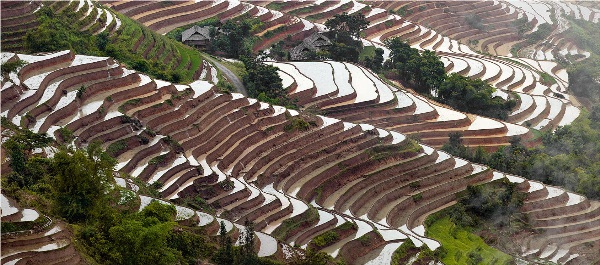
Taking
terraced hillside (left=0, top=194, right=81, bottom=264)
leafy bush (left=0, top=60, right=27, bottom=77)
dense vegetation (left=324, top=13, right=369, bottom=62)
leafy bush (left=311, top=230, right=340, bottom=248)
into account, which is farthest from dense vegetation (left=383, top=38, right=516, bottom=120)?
terraced hillside (left=0, top=194, right=81, bottom=264)

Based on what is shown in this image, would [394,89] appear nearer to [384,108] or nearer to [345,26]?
[384,108]

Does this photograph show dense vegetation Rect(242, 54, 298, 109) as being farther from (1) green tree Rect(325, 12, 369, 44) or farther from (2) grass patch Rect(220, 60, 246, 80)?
(1) green tree Rect(325, 12, 369, 44)

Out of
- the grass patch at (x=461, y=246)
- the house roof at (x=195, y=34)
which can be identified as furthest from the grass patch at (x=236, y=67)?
the grass patch at (x=461, y=246)

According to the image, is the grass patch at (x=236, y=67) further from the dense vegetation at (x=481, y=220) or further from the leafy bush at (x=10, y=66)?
the leafy bush at (x=10, y=66)

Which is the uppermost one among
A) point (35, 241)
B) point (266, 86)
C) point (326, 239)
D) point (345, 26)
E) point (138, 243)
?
point (35, 241)

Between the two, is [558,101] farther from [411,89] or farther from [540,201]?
[540,201]

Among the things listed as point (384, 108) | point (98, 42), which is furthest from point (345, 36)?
point (98, 42)

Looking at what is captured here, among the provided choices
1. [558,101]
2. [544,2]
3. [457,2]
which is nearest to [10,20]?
[558,101]
